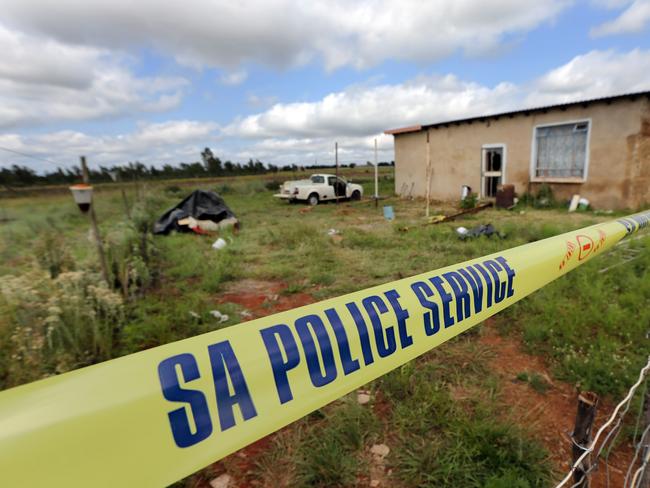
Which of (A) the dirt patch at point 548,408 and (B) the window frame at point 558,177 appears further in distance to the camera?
(B) the window frame at point 558,177

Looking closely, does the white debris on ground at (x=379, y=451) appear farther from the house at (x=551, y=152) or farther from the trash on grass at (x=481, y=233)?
the house at (x=551, y=152)

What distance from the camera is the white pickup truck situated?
50.3ft

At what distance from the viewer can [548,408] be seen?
7.62 feet

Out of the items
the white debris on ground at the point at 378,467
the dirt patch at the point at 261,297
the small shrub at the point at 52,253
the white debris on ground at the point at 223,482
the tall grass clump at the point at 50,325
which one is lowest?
the white debris on ground at the point at 223,482

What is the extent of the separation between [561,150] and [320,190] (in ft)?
30.9

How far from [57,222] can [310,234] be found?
489 centimetres

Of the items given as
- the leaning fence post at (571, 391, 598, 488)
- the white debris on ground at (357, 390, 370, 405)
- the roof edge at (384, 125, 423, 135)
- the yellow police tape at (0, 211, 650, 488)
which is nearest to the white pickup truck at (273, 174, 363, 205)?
the roof edge at (384, 125, 423, 135)

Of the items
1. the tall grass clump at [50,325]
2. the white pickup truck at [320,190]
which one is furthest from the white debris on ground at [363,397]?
the white pickup truck at [320,190]

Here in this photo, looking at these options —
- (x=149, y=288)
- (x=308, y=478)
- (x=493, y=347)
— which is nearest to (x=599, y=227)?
(x=493, y=347)

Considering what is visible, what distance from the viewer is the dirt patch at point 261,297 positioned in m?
4.13

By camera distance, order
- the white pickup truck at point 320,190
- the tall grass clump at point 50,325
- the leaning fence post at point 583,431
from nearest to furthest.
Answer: the leaning fence post at point 583,431 → the tall grass clump at point 50,325 → the white pickup truck at point 320,190

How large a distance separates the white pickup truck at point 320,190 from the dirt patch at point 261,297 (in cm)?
1053

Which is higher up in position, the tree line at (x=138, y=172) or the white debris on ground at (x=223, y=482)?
the tree line at (x=138, y=172)

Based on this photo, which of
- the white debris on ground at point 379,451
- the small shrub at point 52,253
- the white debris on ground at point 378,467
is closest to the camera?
the white debris on ground at point 378,467
